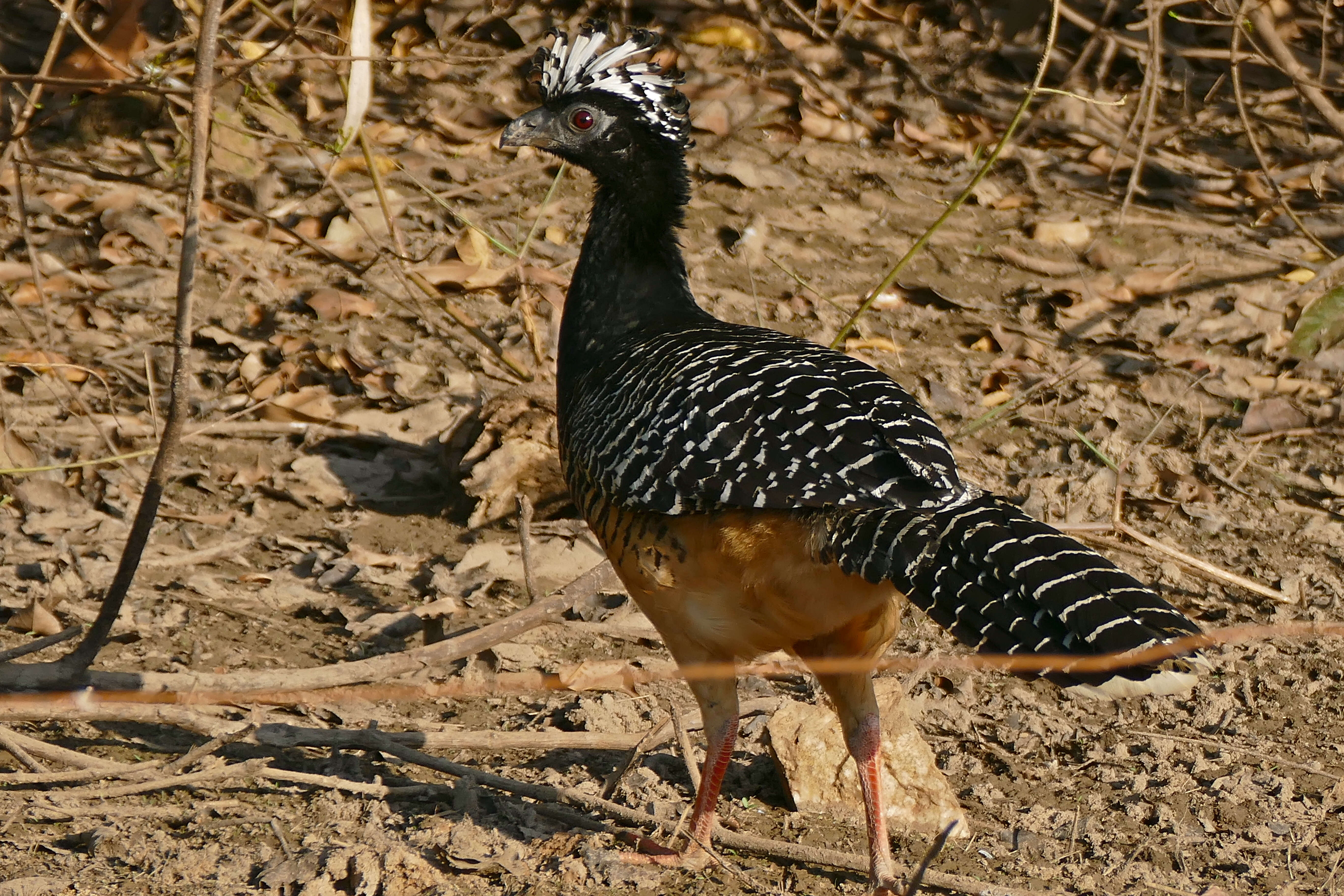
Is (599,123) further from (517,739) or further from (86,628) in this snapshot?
(86,628)

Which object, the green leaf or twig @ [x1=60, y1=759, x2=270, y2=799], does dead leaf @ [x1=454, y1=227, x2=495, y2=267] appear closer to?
twig @ [x1=60, y1=759, x2=270, y2=799]

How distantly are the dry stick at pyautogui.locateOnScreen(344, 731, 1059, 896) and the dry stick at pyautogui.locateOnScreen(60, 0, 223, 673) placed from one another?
2.84ft

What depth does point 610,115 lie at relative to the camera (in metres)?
5.22

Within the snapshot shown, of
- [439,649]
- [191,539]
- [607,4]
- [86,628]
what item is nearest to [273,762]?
[439,649]

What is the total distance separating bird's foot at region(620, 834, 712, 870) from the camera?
4262 mm

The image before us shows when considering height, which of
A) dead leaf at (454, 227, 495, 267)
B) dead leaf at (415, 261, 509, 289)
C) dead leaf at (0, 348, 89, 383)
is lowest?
dead leaf at (0, 348, 89, 383)

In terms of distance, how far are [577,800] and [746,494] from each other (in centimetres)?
128

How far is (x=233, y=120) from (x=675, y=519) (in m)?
5.00

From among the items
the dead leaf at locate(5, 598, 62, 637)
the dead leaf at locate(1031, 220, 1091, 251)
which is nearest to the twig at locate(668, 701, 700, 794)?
the dead leaf at locate(5, 598, 62, 637)

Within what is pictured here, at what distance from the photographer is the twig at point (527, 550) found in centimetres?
526

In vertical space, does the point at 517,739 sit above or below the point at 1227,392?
below

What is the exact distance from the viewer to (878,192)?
29.6ft

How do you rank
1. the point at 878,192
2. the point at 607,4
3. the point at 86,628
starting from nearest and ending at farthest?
1. the point at 86,628
2. the point at 878,192
3. the point at 607,4

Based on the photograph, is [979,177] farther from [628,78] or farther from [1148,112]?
Answer: [1148,112]
